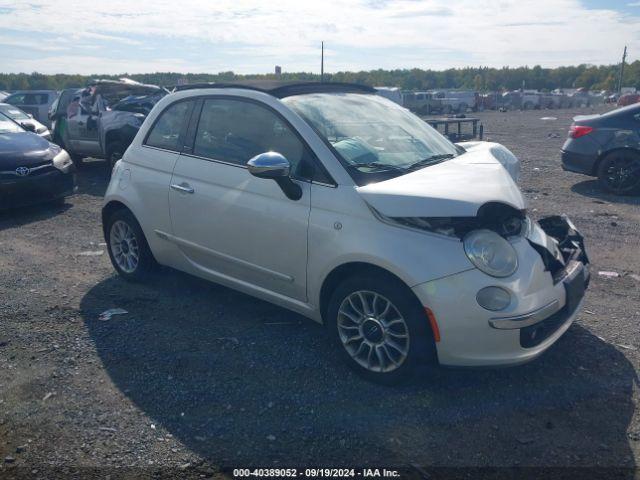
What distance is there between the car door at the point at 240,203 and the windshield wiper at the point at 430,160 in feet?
2.61

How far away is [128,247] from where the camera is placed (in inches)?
221

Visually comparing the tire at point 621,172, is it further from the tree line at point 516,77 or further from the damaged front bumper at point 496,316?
the tree line at point 516,77

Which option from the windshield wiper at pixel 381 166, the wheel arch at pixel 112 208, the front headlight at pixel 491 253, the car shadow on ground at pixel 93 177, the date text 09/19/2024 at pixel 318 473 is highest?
the windshield wiper at pixel 381 166

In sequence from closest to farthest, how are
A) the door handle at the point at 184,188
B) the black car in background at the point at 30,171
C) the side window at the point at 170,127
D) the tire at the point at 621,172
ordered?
the door handle at the point at 184,188 → the side window at the point at 170,127 → the black car in background at the point at 30,171 → the tire at the point at 621,172

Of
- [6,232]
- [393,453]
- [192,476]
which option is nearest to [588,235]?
[393,453]

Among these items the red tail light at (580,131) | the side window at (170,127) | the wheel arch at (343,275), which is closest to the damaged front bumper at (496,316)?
the wheel arch at (343,275)

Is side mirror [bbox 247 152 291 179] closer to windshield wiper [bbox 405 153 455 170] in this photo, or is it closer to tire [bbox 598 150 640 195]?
windshield wiper [bbox 405 153 455 170]

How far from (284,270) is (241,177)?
31.3 inches

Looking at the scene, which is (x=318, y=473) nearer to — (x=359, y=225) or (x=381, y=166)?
(x=359, y=225)

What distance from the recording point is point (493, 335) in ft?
10.9

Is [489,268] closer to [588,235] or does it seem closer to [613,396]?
[613,396]

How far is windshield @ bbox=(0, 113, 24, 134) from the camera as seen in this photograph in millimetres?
9226

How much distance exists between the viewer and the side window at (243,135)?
4.09 m

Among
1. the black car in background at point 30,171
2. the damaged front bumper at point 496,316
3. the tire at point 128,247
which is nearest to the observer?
the damaged front bumper at point 496,316
